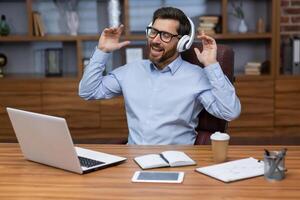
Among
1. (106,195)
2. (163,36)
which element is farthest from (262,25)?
(106,195)

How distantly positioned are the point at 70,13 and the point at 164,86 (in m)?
2.06

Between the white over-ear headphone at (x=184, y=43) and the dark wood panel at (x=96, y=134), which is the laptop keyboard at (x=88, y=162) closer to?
the white over-ear headphone at (x=184, y=43)

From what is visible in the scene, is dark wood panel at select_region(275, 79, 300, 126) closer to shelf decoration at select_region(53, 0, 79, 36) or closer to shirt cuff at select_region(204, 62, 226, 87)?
shelf decoration at select_region(53, 0, 79, 36)

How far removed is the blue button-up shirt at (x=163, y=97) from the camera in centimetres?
243

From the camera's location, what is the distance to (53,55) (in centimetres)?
438

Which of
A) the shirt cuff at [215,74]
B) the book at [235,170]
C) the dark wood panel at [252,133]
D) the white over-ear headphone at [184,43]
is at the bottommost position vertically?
the dark wood panel at [252,133]

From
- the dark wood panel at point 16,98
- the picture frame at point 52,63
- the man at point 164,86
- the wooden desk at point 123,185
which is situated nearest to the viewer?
the wooden desk at point 123,185

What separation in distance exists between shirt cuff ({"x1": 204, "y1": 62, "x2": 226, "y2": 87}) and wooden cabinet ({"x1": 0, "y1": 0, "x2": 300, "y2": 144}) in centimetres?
188

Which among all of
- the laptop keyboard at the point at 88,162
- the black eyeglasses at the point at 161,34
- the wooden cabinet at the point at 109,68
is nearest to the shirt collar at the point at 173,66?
the black eyeglasses at the point at 161,34

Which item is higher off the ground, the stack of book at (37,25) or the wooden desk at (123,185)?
the stack of book at (37,25)

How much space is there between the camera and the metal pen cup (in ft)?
5.40

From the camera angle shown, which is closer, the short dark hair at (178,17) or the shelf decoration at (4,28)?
the short dark hair at (178,17)

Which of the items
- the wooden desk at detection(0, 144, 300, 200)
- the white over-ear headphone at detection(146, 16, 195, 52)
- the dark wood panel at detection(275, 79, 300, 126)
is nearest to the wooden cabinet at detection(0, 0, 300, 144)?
the dark wood panel at detection(275, 79, 300, 126)

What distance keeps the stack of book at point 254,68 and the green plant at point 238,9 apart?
412 millimetres
